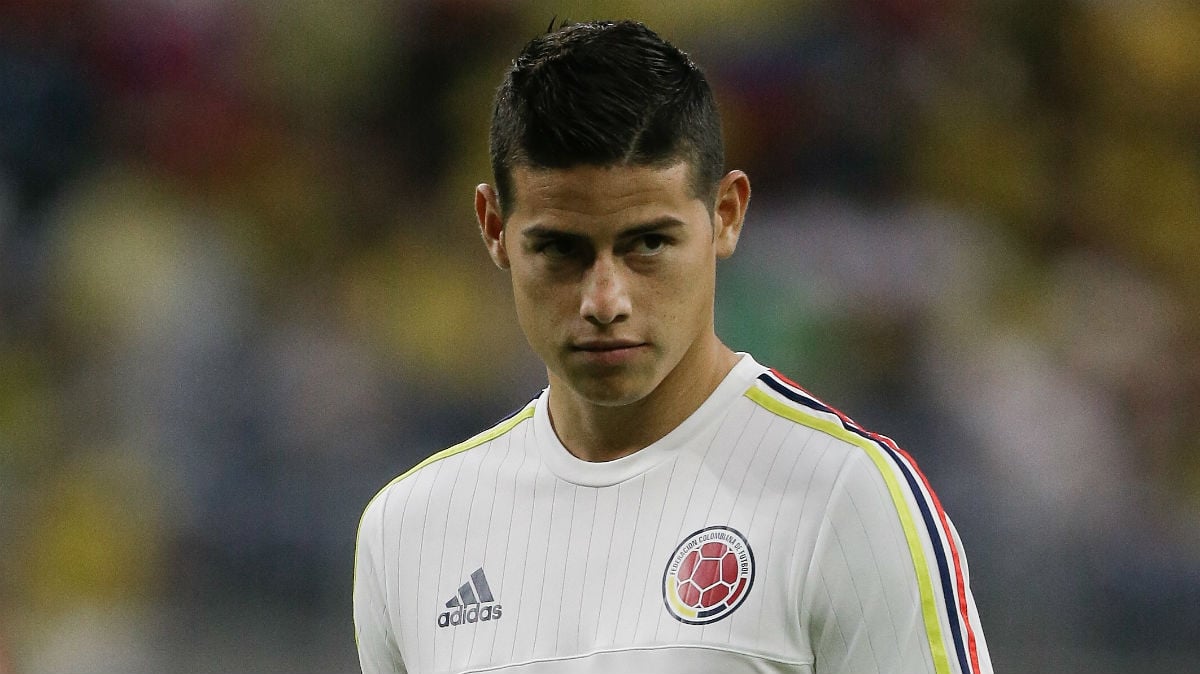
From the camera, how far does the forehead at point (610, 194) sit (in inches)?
83.6

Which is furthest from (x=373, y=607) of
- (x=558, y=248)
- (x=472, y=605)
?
(x=558, y=248)

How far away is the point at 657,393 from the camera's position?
231 cm

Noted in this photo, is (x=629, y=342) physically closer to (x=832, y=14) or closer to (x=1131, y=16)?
(x=832, y=14)

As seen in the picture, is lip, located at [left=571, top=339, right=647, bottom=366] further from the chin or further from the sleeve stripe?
the sleeve stripe

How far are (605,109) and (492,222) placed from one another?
1.12 ft

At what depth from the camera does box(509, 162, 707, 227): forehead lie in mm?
2123

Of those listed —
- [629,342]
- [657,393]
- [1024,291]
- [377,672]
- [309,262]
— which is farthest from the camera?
[309,262]

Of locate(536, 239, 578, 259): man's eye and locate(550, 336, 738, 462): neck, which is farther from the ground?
locate(536, 239, 578, 259): man's eye

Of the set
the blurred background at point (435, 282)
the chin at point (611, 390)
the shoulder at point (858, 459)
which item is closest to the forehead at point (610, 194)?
the chin at point (611, 390)

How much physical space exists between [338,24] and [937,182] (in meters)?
2.64

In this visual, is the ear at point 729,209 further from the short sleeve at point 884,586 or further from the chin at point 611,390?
the short sleeve at point 884,586

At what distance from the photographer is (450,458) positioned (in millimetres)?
2562

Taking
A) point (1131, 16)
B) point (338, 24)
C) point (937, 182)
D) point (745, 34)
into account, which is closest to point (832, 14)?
point (745, 34)

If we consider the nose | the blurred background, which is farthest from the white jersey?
the blurred background
